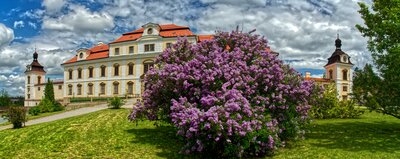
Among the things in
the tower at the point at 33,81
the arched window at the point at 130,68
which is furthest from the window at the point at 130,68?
the tower at the point at 33,81

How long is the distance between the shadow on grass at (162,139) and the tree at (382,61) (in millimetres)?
8458

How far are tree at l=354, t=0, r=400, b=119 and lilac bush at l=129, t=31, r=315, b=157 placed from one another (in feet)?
13.9

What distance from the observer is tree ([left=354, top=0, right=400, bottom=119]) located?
1315 cm

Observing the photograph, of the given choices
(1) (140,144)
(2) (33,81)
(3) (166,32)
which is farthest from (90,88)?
(1) (140,144)

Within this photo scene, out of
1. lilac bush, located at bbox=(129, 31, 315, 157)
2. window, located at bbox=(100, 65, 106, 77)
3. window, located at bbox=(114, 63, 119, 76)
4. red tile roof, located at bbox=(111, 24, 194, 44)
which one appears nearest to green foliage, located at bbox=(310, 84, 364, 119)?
lilac bush, located at bbox=(129, 31, 315, 157)

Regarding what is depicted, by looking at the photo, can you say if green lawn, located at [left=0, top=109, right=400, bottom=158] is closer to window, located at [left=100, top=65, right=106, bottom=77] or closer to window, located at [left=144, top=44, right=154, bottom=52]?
window, located at [left=144, top=44, right=154, bottom=52]

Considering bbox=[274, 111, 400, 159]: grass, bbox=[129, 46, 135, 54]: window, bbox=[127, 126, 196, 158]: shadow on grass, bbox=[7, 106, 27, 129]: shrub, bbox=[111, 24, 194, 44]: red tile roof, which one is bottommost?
bbox=[274, 111, 400, 159]: grass

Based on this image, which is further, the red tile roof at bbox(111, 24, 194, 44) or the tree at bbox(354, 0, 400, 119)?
the red tile roof at bbox(111, 24, 194, 44)

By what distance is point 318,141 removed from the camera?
12.8m

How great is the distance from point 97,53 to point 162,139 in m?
48.6

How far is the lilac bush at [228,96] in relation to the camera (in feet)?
29.9

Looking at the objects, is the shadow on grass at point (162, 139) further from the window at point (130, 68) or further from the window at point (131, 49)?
the window at point (130, 68)

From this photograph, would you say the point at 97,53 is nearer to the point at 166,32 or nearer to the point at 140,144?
the point at 166,32

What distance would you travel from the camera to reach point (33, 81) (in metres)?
72.5
